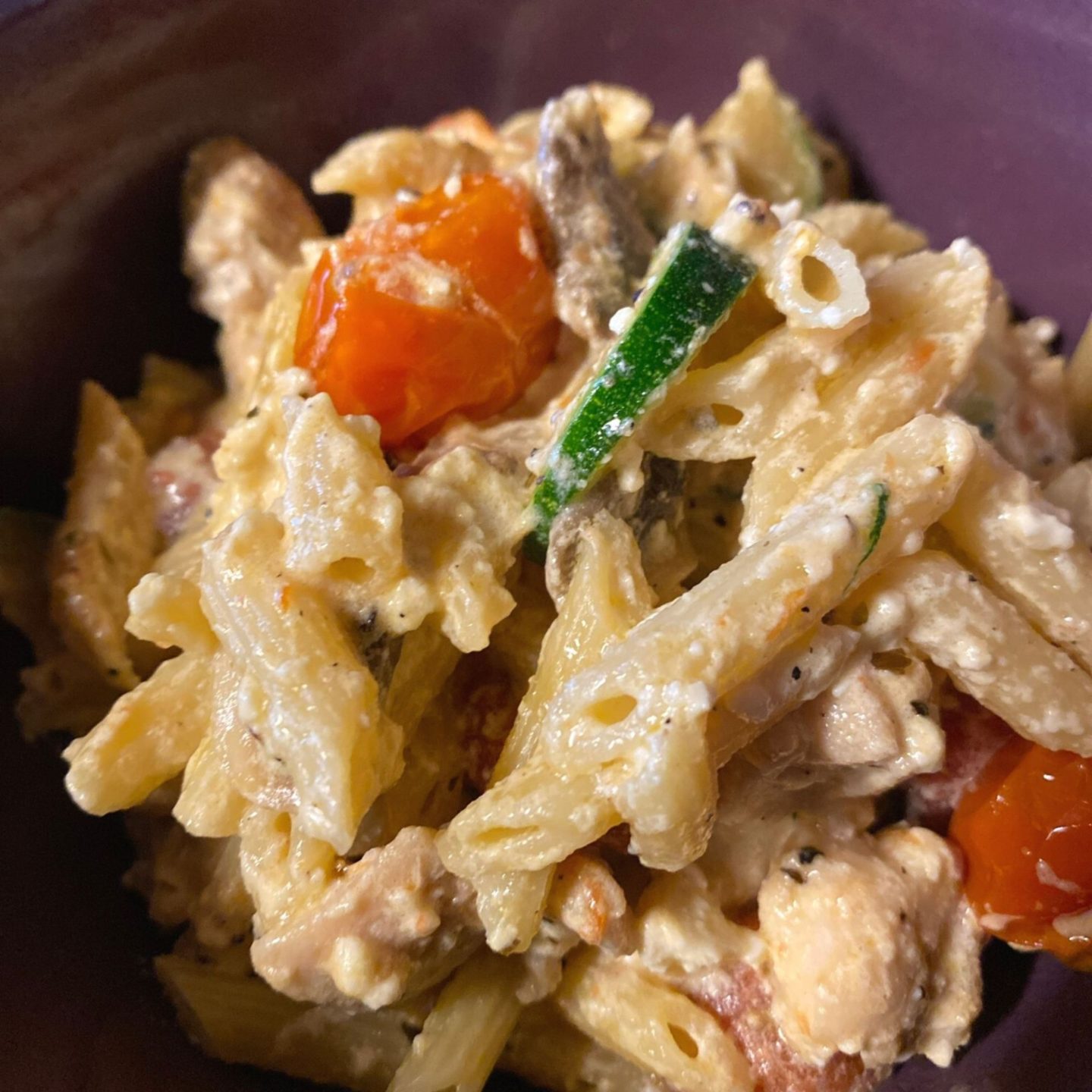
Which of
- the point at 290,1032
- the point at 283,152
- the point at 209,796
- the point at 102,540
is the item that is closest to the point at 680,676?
the point at 209,796

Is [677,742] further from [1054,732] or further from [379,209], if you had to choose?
[379,209]

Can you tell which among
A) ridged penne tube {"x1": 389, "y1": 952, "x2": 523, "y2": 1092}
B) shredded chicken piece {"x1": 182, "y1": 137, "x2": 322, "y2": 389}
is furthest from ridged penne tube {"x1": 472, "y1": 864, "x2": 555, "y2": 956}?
shredded chicken piece {"x1": 182, "y1": 137, "x2": 322, "y2": 389}

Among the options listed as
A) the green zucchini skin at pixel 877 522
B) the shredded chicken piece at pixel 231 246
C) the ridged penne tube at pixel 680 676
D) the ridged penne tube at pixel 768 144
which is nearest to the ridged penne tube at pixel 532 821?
the ridged penne tube at pixel 680 676

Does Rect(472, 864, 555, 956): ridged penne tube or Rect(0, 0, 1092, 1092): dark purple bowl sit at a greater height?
Rect(0, 0, 1092, 1092): dark purple bowl

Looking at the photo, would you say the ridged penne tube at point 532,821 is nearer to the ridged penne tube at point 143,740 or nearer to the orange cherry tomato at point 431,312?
the ridged penne tube at point 143,740

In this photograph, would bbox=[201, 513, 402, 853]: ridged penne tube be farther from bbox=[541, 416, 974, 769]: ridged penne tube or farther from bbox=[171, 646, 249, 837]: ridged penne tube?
bbox=[541, 416, 974, 769]: ridged penne tube

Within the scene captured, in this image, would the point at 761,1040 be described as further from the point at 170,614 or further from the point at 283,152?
the point at 283,152
